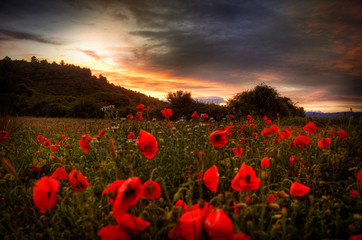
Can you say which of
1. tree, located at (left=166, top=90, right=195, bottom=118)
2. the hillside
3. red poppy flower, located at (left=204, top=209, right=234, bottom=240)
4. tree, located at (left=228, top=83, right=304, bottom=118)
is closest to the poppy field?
red poppy flower, located at (left=204, top=209, right=234, bottom=240)

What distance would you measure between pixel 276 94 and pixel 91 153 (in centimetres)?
912

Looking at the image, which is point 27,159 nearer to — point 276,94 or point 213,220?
point 213,220

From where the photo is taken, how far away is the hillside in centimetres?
1266

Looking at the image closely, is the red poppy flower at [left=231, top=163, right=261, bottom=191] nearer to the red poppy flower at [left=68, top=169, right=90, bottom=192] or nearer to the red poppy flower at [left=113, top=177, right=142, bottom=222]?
the red poppy flower at [left=113, top=177, right=142, bottom=222]

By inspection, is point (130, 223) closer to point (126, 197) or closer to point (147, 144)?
point (126, 197)

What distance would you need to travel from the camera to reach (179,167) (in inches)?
76.2

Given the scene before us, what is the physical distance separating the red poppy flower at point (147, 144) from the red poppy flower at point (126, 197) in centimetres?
37

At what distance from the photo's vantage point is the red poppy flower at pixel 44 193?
3.48 feet

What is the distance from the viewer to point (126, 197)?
0.95m

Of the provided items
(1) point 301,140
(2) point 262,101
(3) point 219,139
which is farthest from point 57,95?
(1) point 301,140

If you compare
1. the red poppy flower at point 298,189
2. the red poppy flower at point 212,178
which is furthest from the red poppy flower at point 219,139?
the red poppy flower at point 298,189

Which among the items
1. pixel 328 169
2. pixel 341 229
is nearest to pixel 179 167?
pixel 341 229

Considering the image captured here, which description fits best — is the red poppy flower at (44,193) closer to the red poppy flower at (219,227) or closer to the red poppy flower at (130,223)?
the red poppy flower at (130,223)

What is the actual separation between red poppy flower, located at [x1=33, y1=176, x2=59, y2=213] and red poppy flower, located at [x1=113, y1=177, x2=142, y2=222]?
0.50 metres
